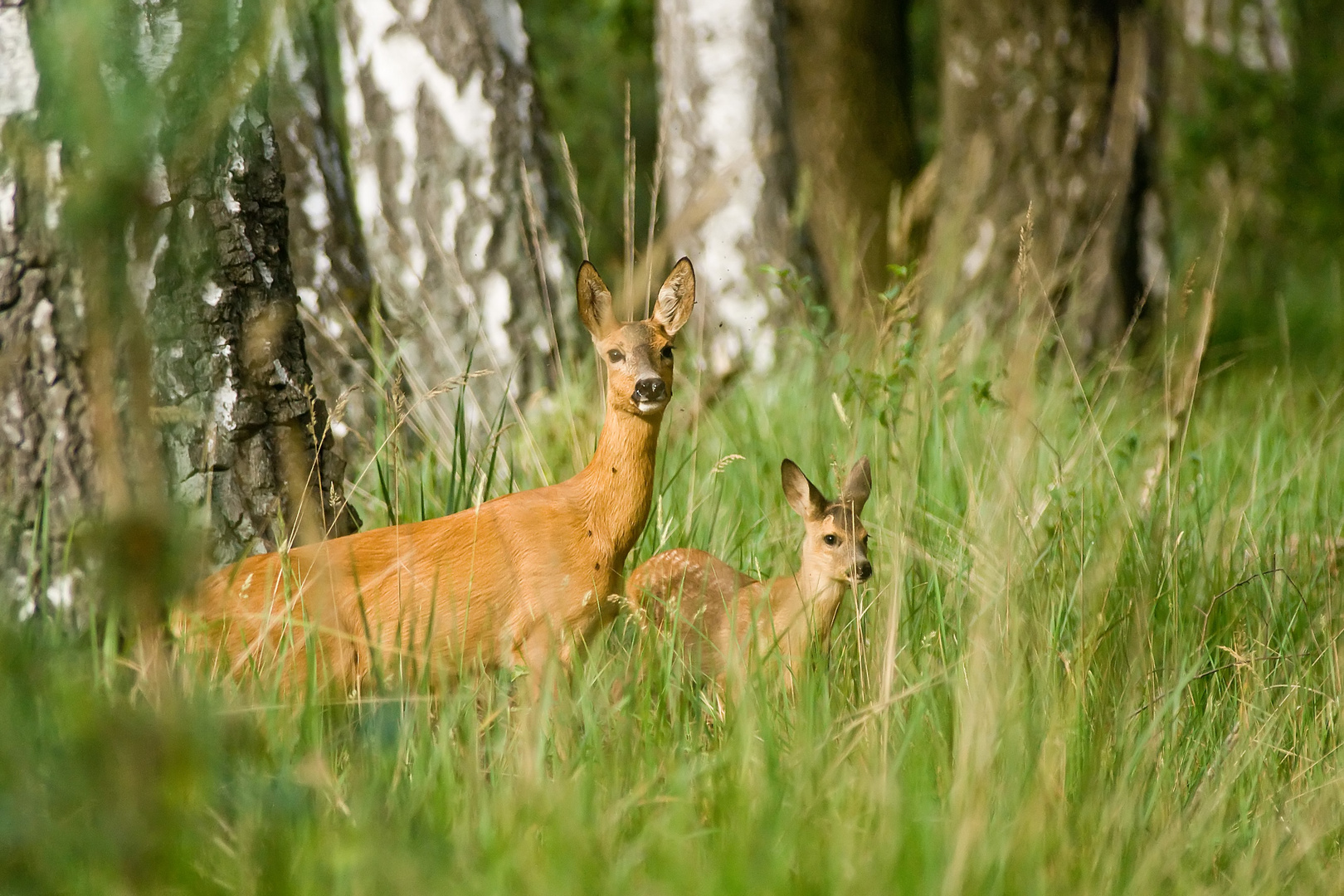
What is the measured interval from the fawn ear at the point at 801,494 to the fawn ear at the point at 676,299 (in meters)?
0.43

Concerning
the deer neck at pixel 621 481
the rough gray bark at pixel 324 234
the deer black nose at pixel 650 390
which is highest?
the rough gray bark at pixel 324 234

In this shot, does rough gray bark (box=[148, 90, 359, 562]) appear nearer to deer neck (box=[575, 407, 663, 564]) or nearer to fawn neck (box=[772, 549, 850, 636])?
deer neck (box=[575, 407, 663, 564])

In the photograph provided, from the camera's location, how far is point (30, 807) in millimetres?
1704

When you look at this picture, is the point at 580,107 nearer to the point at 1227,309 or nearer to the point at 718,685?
the point at 1227,309

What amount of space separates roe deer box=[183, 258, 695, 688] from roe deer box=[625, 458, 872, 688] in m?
0.24

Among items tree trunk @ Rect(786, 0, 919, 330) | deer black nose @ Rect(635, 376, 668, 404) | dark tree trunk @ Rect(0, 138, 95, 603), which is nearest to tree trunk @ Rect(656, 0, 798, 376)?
tree trunk @ Rect(786, 0, 919, 330)

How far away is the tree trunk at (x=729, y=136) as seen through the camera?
6859mm

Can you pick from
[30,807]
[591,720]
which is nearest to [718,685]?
[591,720]

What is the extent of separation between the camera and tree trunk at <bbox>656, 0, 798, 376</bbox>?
22.5 feet

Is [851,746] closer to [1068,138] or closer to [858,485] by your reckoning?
[858,485]

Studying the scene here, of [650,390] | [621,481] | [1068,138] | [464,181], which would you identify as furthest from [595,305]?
[1068,138]

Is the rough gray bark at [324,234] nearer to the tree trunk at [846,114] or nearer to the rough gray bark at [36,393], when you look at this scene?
the rough gray bark at [36,393]

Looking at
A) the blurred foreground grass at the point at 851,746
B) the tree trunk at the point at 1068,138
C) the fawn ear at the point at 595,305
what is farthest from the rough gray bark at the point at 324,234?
the tree trunk at the point at 1068,138

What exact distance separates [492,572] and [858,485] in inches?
36.1
